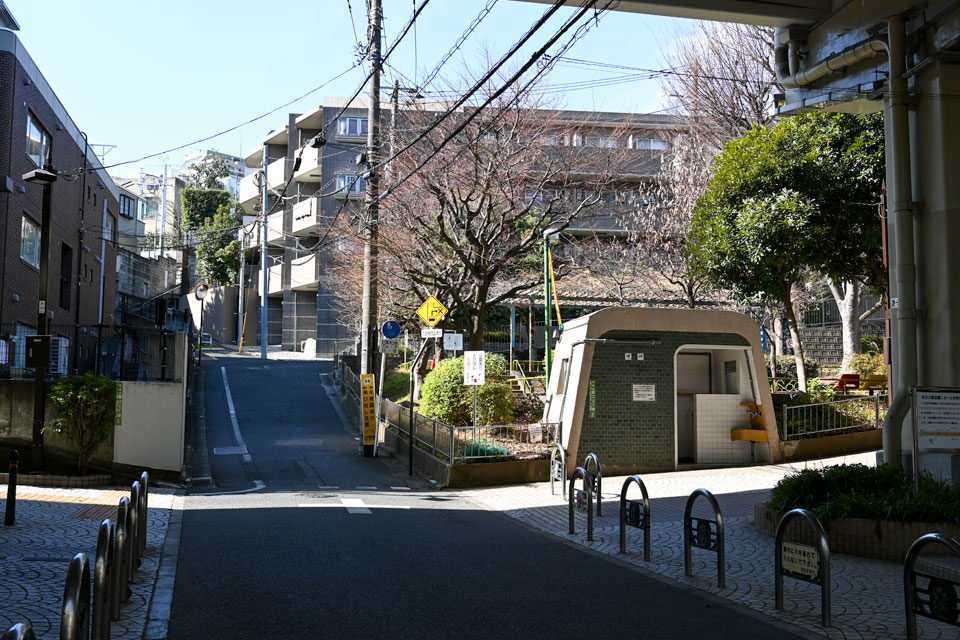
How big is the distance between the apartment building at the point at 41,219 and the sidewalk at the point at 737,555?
9.99 metres

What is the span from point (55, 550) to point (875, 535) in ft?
30.4

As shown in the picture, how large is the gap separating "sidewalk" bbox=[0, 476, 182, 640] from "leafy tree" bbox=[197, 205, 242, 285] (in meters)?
39.8

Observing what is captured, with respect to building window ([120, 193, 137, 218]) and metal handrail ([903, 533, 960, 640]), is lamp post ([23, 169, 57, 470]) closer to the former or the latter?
metal handrail ([903, 533, 960, 640])

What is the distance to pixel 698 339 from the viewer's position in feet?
59.9

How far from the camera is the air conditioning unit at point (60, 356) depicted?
2023 centimetres

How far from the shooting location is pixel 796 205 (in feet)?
58.7

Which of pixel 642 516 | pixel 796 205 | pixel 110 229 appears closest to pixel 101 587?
pixel 642 516

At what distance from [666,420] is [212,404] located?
17.2 meters

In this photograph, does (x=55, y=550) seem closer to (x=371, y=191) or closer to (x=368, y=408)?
(x=368, y=408)

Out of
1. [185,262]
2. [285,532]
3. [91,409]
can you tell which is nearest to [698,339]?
[285,532]

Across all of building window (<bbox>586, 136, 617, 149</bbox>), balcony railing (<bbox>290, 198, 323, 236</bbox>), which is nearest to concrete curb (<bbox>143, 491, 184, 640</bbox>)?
building window (<bbox>586, 136, 617, 149</bbox>)

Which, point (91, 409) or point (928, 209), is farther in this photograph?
point (91, 409)

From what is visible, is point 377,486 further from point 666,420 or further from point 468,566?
point 468,566

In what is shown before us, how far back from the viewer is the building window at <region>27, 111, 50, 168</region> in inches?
937
